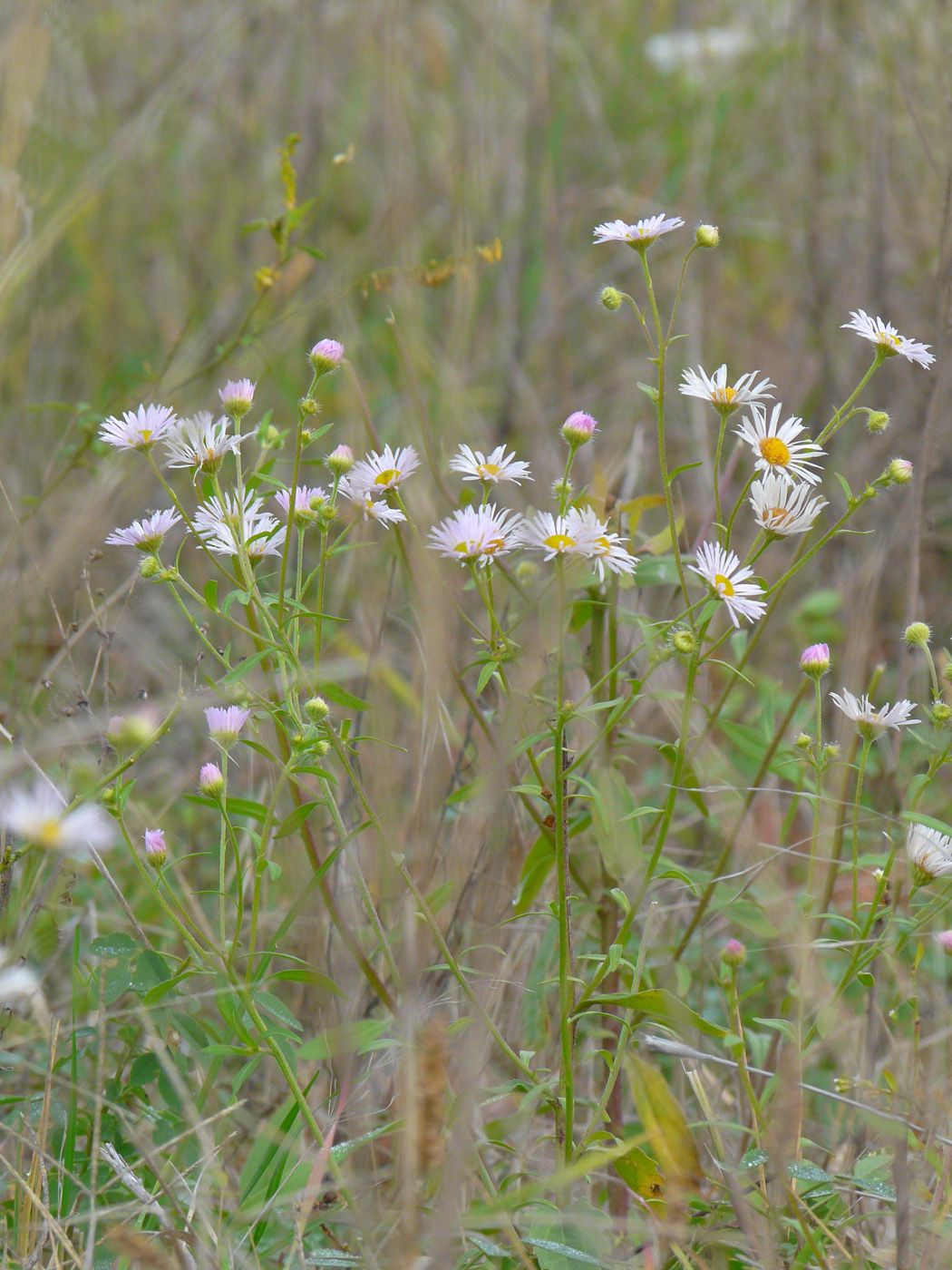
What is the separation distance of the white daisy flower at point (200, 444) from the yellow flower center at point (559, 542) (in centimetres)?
24

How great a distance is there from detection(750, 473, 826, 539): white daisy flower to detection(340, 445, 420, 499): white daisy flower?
0.82 feet

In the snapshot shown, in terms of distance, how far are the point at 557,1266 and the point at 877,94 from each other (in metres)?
2.07

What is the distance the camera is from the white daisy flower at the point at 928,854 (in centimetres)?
87

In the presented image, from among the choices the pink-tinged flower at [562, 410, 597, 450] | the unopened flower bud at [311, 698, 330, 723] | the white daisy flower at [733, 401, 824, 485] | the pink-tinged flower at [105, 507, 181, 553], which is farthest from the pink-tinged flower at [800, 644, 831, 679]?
the pink-tinged flower at [105, 507, 181, 553]

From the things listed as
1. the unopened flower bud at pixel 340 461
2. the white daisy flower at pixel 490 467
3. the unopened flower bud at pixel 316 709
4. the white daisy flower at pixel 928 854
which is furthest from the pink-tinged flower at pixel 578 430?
the white daisy flower at pixel 928 854

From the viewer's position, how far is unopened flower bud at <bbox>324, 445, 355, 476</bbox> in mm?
847

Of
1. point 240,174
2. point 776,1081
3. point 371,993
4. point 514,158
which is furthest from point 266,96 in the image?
point 776,1081

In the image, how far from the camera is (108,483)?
137cm

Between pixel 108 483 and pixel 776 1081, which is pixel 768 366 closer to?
pixel 108 483

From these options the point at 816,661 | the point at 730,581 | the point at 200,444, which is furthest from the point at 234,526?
the point at 816,661

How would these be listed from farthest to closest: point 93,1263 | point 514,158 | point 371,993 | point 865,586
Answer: point 514,158
point 865,586
point 371,993
point 93,1263

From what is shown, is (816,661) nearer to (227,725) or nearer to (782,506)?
(782,506)

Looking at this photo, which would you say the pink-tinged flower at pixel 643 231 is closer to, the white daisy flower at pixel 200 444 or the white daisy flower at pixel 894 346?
the white daisy flower at pixel 894 346

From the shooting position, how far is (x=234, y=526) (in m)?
0.81
